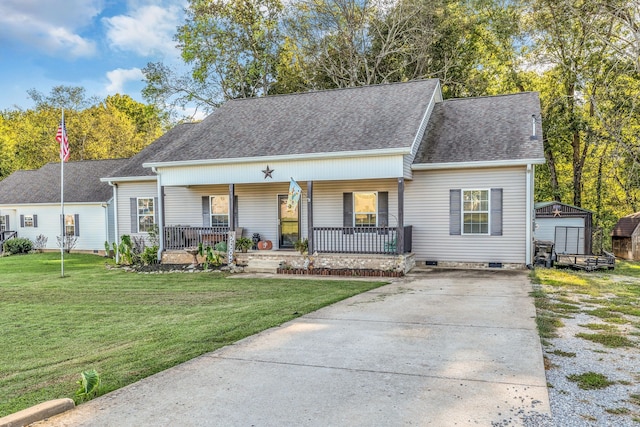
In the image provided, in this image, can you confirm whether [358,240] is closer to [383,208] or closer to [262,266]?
[383,208]

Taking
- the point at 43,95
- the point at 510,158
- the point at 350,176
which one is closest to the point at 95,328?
the point at 350,176

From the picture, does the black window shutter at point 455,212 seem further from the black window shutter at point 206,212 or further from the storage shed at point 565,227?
the black window shutter at point 206,212

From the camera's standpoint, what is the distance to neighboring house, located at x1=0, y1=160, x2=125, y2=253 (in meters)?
20.5

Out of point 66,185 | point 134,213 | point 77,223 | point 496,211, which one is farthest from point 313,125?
point 66,185

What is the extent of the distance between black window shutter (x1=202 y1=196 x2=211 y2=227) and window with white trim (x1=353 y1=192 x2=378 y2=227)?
5.51 metres

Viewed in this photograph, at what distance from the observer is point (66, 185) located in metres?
22.1

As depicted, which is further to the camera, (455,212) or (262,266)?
(262,266)

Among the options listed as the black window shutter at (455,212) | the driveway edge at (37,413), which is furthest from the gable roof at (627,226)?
the driveway edge at (37,413)

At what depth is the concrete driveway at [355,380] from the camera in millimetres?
3602

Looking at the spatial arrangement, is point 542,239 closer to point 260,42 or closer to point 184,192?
point 184,192

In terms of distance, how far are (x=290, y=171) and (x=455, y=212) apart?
5.04 metres

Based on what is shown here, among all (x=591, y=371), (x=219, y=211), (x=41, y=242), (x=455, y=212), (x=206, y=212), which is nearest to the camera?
(x=591, y=371)

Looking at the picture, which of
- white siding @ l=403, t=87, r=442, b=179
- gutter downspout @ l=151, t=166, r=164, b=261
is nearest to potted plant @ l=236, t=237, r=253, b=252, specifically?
gutter downspout @ l=151, t=166, r=164, b=261

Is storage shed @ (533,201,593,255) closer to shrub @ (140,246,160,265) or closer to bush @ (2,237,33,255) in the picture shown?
shrub @ (140,246,160,265)
